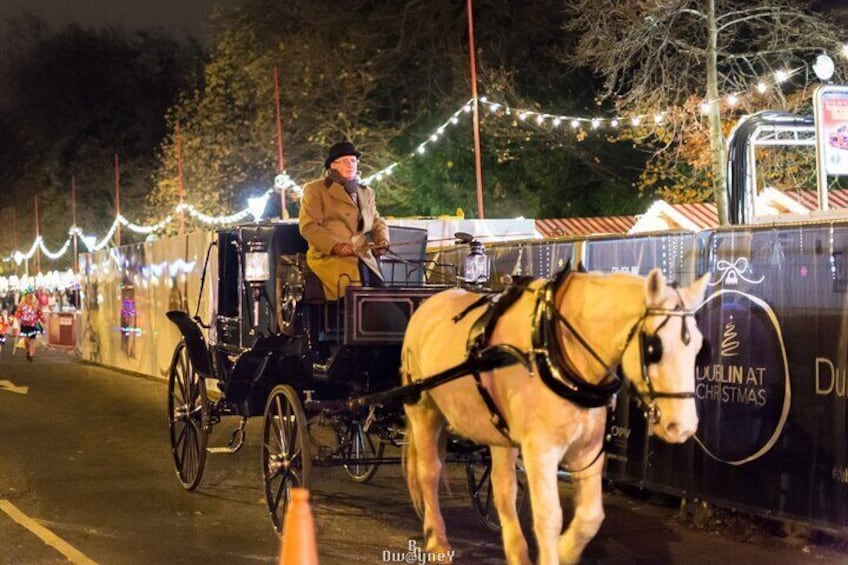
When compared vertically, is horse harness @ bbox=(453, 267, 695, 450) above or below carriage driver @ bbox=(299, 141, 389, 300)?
below

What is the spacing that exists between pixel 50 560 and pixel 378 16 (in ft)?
79.1

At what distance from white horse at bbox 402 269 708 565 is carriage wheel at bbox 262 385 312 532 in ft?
5.17

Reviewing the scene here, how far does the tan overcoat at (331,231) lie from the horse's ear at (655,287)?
3601mm

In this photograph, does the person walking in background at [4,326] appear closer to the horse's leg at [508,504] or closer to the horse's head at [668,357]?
the horse's leg at [508,504]

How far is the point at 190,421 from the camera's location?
10.3 meters

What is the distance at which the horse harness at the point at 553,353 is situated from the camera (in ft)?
17.1

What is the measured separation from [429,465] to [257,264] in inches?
122

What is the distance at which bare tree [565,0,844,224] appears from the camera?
18.5 metres

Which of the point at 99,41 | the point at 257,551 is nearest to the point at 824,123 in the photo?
the point at 257,551

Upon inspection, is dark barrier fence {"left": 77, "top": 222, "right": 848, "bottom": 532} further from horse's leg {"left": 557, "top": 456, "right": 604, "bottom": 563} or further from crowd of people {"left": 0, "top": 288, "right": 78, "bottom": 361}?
crowd of people {"left": 0, "top": 288, "right": 78, "bottom": 361}

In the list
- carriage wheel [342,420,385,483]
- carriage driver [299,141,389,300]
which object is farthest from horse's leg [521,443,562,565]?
carriage wheel [342,420,385,483]

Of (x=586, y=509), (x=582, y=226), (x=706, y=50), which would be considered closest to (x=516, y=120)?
(x=582, y=226)

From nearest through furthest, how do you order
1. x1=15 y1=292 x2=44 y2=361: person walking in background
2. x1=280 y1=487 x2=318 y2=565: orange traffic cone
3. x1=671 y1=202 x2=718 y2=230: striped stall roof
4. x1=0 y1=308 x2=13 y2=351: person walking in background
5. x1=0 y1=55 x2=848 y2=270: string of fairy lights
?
x1=280 y1=487 x2=318 y2=565: orange traffic cone, x1=0 y1=55 x2=848 y2=270: string of fairy lights, x1=671 y1=202 x2=718 y2=230: striped stall roof, x1=15 y1=292 x2=44 y2=361: person walking in background, x1=0 y1=308 x2=13 y2=351: person walking in background

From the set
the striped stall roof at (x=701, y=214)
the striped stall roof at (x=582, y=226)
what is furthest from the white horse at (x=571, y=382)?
the striped stall roof at (x=582, y=226)
